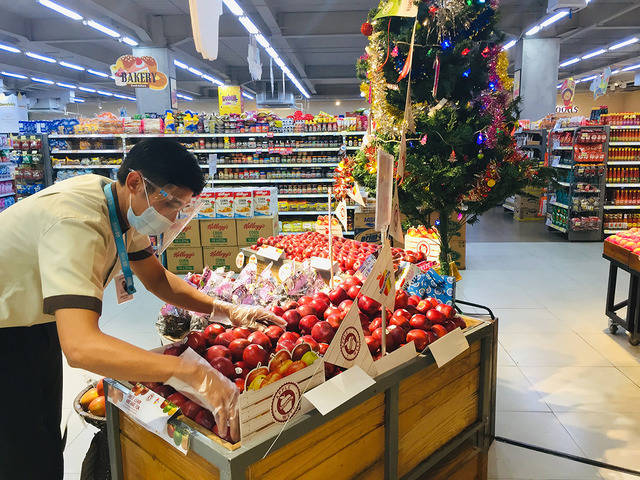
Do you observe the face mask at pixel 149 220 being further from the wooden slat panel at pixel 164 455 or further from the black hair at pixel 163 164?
the wooden slat panel at pixel 164 455

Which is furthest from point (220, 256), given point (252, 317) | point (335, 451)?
point (335, 451)

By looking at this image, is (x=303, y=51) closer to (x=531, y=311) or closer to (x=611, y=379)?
(x=531, y=311)

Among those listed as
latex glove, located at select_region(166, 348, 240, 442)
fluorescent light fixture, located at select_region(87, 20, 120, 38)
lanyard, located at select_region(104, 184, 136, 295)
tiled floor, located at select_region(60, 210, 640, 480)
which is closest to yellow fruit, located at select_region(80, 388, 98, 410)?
tiled floor, located at select_region(60, 210, 640, 480)

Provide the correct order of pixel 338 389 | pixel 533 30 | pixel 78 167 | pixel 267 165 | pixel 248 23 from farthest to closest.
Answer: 1. pixel 533 30
2. pixel 248 23
3. pixel 78 167
4. pixel 267 165
5. pixel 338 389

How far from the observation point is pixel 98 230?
144cm

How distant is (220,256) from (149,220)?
16.9 feet

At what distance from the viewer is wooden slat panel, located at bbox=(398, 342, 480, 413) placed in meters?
1.81

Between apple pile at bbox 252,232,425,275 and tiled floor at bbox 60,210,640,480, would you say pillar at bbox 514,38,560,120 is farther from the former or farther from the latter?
apple pile at bbox 252,232,425,275

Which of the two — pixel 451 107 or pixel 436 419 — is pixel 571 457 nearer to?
pixel 436 419

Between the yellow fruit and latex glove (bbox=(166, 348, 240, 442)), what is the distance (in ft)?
2.95

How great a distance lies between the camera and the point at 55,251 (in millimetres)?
1295

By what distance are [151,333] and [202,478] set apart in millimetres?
3530

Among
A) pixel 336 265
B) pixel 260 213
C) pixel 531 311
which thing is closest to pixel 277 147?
pixel 260 213

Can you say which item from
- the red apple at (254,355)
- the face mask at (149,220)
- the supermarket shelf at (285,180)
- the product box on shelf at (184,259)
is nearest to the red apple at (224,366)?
the red apple at (254,355)
